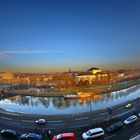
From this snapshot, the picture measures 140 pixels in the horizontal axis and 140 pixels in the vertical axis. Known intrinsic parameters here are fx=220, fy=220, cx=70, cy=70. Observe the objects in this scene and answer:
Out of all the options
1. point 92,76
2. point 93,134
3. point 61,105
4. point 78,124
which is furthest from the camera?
point 92,76

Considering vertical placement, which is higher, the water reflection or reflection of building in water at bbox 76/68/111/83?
reflection of building in water at bbox 76/68/111/83

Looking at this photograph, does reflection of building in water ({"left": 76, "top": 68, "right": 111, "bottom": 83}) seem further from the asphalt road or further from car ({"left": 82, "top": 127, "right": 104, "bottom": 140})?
car ({"left": 82, "top": 127, "right": 104, "bottom": 140})

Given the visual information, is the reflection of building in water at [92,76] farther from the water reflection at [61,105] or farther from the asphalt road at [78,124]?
the asphalt road at [78,124]

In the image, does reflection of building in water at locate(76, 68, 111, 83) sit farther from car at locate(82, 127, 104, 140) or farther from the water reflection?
car at locate(82, 127, 104, 140)

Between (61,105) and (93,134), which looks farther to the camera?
(61,105)

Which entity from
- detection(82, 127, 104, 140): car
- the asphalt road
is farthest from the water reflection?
detection(82, 127, 104, 140): car

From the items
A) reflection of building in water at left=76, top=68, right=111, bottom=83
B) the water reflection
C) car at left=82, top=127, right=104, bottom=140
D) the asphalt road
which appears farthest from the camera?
reflection of building in water at left=76, top=68, right=111, bottom=83

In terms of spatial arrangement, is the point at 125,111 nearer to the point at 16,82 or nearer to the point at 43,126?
the point at 43,126

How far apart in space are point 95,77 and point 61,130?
16714 millimetres

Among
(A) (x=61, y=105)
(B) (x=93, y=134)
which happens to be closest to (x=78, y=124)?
(B) (x=93, y=134)

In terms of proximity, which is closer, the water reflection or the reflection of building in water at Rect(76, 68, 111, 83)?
the water reflection

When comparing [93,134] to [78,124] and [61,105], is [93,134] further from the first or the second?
[61,105]

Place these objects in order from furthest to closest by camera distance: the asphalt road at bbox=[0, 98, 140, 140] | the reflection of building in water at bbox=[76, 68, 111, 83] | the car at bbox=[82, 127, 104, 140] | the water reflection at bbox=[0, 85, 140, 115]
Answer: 1. the reflection of building in water at bbox=[76, 68, 111, 83]
2. the water reflection at bbox=[0, 85, 140, 115]
3. the asphalt road at bbox=[0, 98, 140, 140]
4. the car at bbox=[82, 127, 104, 140]

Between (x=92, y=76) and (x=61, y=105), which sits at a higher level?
(x=92, y=76)
